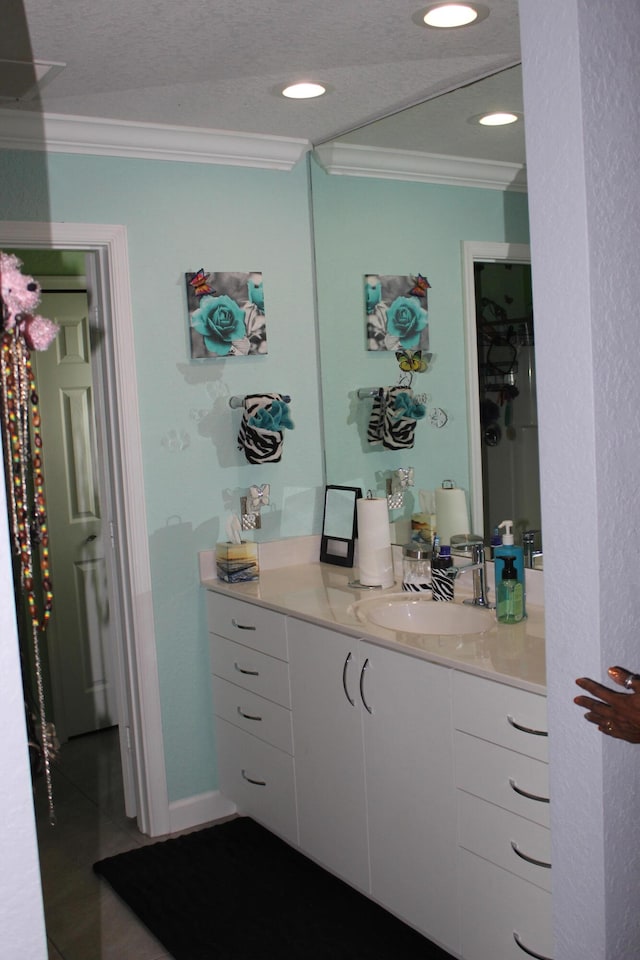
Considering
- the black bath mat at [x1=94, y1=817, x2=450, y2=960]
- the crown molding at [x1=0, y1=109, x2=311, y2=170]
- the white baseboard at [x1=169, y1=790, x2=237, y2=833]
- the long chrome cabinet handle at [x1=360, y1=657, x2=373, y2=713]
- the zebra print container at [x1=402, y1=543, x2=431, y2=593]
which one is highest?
the crown molding at [x1=0, y1=109, x2=311, y2=170]

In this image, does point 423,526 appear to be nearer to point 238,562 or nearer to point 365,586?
point 365,586

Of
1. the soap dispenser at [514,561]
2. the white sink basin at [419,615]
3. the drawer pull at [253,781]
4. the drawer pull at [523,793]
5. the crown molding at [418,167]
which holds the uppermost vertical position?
the crown molding at [418,167]

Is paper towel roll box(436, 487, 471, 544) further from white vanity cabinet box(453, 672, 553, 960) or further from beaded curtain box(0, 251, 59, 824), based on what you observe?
beaded curtain box(0, 251, 59, 824)

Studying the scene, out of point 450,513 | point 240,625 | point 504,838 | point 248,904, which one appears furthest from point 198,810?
point 504,838

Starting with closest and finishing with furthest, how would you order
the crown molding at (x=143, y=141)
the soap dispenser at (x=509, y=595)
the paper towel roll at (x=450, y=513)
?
the soap dispenser at (x=509, y=595)
the crown molding at (x=143, y=141)
the paper towel roll at (x=450, y=513)

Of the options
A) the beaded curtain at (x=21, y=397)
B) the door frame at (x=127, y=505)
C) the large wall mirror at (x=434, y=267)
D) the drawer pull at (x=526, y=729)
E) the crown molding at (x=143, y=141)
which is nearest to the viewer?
the beaded curtain at (x=21, y=397)

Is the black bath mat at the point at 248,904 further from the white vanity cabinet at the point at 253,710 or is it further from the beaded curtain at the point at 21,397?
the beaded curtain at the point at 21,397

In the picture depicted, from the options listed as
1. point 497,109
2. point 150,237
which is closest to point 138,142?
point 150,237

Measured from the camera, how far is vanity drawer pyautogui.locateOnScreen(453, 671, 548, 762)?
207 centimetres

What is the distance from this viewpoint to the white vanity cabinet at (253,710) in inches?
118

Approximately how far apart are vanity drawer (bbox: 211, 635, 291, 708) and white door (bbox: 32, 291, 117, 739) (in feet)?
3.86

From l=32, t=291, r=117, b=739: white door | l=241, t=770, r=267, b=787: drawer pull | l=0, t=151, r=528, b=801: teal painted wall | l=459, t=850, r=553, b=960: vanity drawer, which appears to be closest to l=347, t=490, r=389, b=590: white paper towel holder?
l=0, t=151, r=528, b=801: teal painted wall

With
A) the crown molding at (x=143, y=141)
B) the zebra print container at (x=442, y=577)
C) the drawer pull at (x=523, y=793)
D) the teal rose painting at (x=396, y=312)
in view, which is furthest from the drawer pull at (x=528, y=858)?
the crown molding at (x=143, y=141)

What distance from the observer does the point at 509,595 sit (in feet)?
8.36
